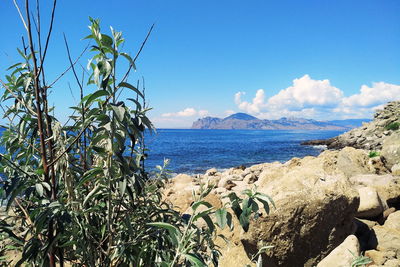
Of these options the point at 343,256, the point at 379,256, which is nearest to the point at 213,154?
the point at 379,256

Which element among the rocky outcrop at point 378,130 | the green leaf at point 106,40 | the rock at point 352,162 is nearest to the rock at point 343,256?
the green leaf at point 106,40

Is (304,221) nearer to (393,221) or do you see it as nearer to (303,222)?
(303,222)

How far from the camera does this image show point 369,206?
7090 millimetres

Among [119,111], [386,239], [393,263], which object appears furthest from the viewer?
[386,239]

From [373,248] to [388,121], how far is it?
41.6 metres

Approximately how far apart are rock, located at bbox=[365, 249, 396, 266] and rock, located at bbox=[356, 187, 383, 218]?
144 centimetres

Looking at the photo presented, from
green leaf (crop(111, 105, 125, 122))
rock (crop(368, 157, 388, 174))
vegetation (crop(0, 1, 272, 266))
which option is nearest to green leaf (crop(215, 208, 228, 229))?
vegetation (crop(0, 1, 272, 266))

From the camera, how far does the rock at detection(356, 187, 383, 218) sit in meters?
7.08

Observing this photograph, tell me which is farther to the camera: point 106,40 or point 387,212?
point 387,212

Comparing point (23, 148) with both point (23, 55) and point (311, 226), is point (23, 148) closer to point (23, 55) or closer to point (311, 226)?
point (23, 55)

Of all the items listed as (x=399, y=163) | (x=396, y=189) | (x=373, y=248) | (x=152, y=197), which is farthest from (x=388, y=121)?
(x=152, y=197)

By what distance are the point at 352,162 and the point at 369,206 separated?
195 inches

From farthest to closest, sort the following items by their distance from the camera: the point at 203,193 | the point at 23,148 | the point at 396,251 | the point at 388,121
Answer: the point at 388,121
the point at 396,251
the point at 23,148
the point at 203,193

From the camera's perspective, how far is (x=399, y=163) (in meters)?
11.9
